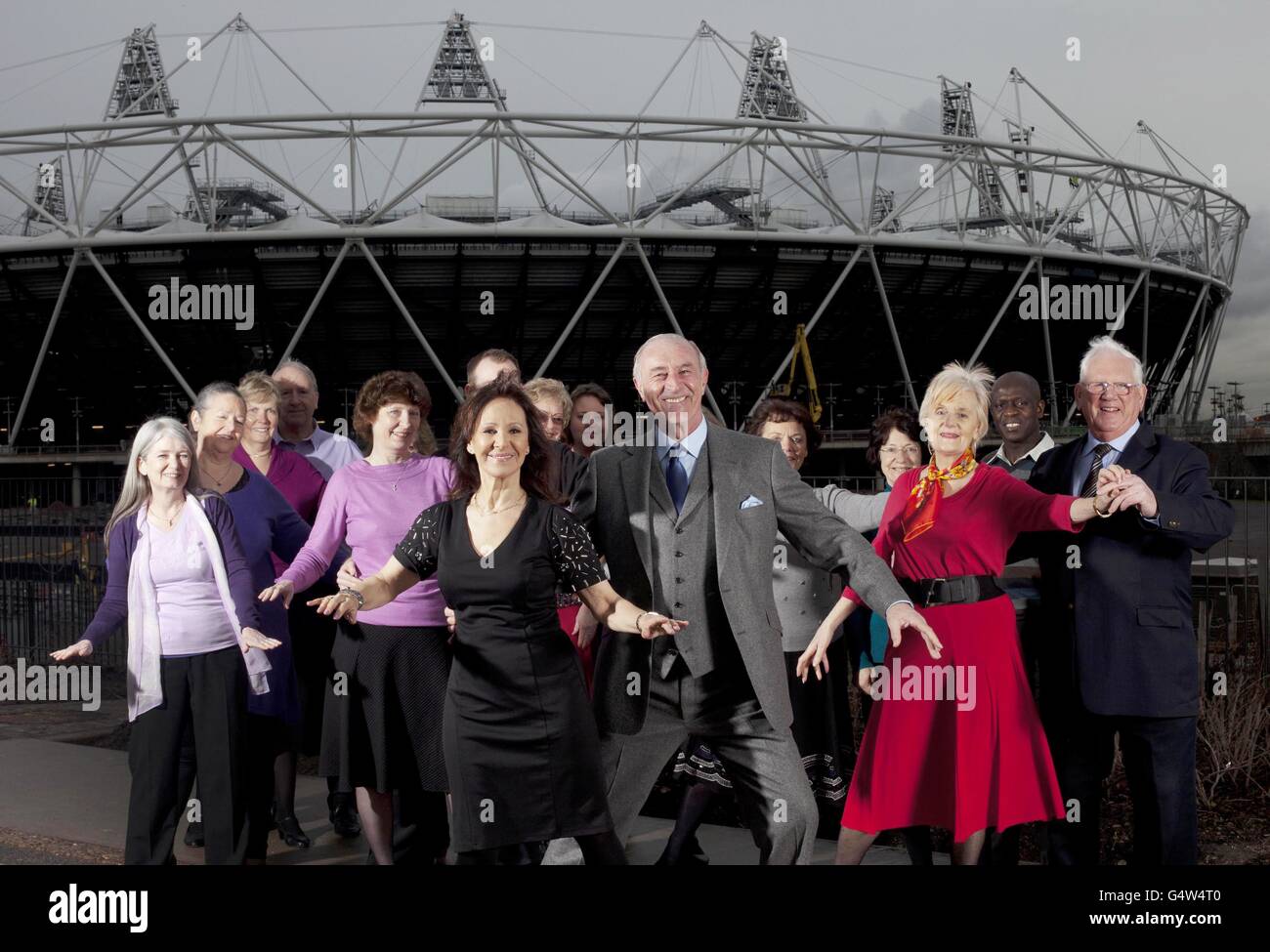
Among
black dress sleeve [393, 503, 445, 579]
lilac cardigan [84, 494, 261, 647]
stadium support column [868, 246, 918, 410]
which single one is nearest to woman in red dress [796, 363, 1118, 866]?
black dress sleeve [393, 503, 445, 579]

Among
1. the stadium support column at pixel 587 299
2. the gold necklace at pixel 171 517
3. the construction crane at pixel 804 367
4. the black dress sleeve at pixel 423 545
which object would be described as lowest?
the black dress sleeve at pixel 423 545

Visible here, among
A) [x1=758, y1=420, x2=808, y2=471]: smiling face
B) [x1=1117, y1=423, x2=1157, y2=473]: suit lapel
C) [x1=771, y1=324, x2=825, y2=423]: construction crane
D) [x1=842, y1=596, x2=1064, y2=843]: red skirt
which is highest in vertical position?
[x1=771, y1=324, x2=825, y2=423]: construction crane

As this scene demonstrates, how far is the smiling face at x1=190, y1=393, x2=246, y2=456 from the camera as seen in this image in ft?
13.0

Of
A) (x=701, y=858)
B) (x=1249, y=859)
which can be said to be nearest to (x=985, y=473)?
(x=701, y=858)

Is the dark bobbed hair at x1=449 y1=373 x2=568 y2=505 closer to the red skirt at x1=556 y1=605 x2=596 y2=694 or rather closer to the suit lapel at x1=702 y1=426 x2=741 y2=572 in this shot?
the suit lapel at x1=702 y1=426 x2=741 y2=572

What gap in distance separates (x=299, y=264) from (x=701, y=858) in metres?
20.1

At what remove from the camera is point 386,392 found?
12.7 ft

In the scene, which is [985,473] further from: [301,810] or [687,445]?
[301,810]

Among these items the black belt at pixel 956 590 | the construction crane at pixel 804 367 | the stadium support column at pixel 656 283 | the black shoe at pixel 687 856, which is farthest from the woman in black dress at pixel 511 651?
the construction crane at pixel 804 367

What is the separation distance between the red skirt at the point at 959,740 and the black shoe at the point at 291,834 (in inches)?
89.5

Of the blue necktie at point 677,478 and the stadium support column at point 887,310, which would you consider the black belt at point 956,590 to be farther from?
the stadium support column at point 887,310

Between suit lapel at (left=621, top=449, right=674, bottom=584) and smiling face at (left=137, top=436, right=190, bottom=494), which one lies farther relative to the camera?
smiling face at (left=137, top=436, right=190, bottom=494)

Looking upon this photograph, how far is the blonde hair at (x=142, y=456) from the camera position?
369 cm

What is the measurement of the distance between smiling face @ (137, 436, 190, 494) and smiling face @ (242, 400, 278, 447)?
711 millimetres
